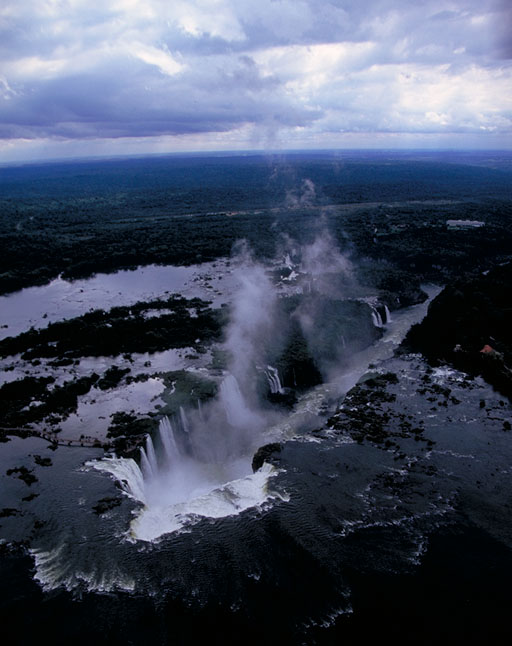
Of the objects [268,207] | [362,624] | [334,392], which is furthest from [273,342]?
[268,207]

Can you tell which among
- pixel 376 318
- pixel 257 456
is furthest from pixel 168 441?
pixel 376 318

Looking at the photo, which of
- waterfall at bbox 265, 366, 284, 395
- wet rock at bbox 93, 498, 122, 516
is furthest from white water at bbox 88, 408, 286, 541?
waterfall at bbox 265, 366, 284, 395

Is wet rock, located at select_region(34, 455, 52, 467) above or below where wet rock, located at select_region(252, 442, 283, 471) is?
above

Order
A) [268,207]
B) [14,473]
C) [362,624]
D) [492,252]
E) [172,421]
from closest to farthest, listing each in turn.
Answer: [362,624] < [14,473] < [172,421] < [492,252] < [268,207]

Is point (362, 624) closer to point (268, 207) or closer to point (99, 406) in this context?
point (99, 406)

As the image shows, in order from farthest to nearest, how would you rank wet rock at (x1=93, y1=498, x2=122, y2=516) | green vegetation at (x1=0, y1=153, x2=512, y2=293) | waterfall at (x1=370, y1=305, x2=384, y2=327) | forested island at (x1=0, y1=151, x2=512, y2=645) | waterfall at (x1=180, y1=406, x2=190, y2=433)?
green vegetation at (x1=0, y1=153, x2=512, y2=293), waterfall at (x1=370, y1=305, x2=384, y2=327), waterfall at (x1=180, y1=406, x2=190, y2=433), wet rock at (x1=93, y1=498, x2=122, y2=516), forested island at (x1=0, y1=151, x2=512, y2=645)

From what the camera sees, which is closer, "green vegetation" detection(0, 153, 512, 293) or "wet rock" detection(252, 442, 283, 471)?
"wet rock" detection(252, 442, 283, 471)

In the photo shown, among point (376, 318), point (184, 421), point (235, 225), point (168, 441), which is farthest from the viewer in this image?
point (235, 225)

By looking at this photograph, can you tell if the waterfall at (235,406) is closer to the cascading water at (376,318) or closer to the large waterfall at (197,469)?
the large waterfall at (197,469)

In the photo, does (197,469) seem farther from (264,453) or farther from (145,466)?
(264,453)

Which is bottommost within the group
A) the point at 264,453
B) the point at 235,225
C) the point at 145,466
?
the point at 145,466

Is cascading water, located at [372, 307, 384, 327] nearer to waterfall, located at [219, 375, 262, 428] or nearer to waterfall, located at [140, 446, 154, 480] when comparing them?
waterfall, located at [219, 375, 262, 428]
